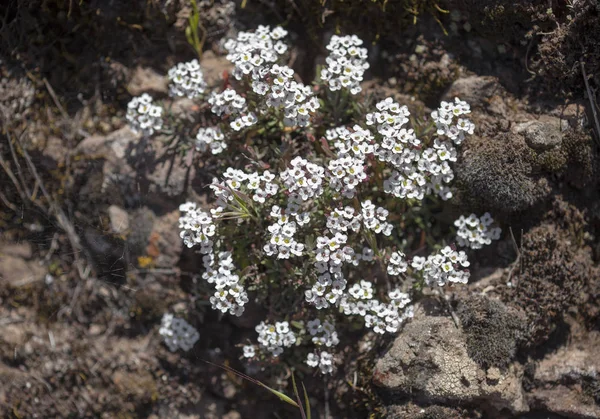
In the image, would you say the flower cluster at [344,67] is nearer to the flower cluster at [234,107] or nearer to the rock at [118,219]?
the flower cluster at [234,107]

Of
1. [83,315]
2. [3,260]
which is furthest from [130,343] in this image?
[3,260]

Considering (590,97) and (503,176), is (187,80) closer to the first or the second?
(503,176)

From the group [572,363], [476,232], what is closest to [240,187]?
[476,232]

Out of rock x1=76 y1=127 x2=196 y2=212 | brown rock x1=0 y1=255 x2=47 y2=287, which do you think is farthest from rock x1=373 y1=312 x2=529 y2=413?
brown rock x1=0 y1=255 x2=47 y2=287

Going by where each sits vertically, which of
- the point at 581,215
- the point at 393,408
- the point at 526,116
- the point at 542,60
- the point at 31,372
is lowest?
the point at 31,372

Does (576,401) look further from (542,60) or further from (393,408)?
(542,60)

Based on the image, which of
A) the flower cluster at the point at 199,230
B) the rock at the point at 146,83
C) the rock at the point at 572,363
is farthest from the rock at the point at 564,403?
the rock at the point at 146,83

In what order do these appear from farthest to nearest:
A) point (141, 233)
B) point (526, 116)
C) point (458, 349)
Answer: point (141, 233) → point (526, 116) → point (458, 349)
